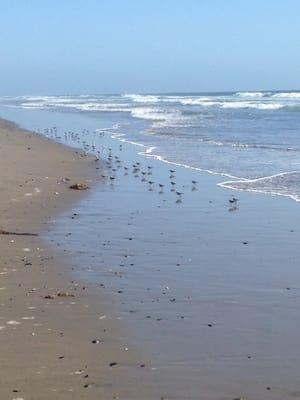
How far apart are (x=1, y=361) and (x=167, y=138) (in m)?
23.4

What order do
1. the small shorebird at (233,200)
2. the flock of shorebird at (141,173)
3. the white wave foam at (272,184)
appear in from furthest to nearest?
the flock of shorebird at (141,173) → the white wave foam at (272,184) → the small shorebird at (233,200)

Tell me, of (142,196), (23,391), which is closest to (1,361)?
(23,391)

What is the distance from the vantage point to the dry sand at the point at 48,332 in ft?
17.7

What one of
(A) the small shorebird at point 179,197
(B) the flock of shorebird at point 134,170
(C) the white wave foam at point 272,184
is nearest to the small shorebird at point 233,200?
(B) the flock of shorebird at point 134,170

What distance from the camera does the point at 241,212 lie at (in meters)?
12.5

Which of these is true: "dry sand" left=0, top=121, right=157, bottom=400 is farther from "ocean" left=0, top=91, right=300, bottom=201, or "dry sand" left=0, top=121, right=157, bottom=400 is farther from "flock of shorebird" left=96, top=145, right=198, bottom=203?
"ocean" left=0, top=91, right=300, bottom=201

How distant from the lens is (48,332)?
6539 millimetres

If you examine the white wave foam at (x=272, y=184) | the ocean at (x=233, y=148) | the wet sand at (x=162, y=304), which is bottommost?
the ocean at (x=233, y=148)

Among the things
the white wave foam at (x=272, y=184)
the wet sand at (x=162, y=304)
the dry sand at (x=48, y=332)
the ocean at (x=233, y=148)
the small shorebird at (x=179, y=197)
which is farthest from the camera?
the ocean at (x=233, y=148)

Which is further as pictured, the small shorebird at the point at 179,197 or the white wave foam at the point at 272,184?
the white wave foam at the point at 272,184

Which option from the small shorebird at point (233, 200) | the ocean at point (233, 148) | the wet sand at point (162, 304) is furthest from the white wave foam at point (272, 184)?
the wet sand at point (162, 304)

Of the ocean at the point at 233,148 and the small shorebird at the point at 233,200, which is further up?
the small shorebird at the point at 233,200

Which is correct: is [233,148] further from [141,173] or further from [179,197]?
[179,197]

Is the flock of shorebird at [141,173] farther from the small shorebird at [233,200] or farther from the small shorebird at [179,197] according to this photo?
the small shorebird at [233,200]
